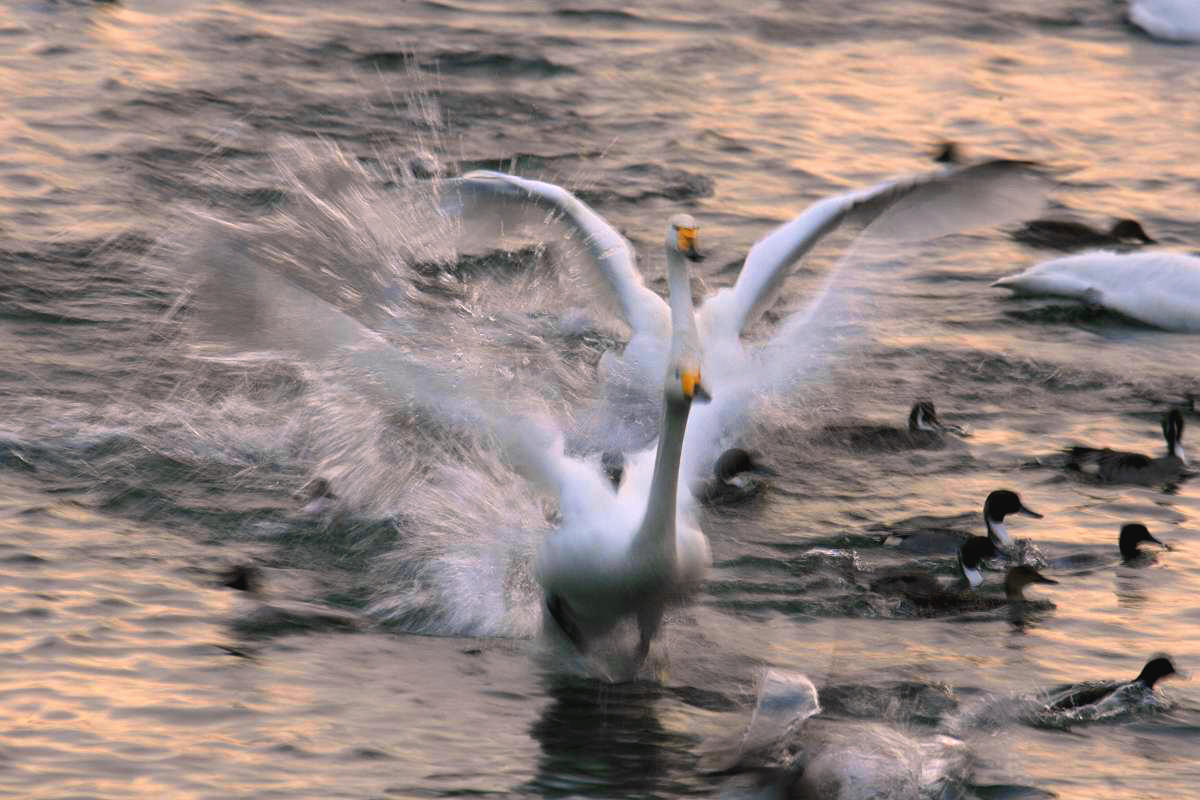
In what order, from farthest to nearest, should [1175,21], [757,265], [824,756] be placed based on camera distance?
1. [1175,21]
2. [757,265]
3. [824,756]

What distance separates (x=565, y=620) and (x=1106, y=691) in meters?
2.12

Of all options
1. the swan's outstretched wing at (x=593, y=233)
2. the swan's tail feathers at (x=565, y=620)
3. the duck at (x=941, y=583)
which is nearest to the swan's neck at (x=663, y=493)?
the swan's tail feathers at (x=565, y=620)

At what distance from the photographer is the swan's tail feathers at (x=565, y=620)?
25.3ft

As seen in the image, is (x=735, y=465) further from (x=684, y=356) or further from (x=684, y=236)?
(x=684, y=356)

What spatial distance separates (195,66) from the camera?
15523 millimetres

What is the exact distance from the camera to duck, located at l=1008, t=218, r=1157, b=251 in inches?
549

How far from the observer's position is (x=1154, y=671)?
7547mm

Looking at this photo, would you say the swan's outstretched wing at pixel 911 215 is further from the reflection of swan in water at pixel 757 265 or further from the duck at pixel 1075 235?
the duck at pixel 1075 235

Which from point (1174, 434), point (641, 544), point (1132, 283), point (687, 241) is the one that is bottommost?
point (1174, 434)

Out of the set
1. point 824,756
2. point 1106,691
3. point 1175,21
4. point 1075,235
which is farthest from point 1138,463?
point 1175,21

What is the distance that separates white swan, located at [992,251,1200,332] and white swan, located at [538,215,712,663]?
→ 577 cm

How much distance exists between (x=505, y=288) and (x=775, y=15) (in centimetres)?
721

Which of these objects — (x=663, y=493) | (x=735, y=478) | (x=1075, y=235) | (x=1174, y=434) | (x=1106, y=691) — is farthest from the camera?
(x=1075, y=235)

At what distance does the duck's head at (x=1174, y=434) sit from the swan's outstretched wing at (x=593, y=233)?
2718mm
